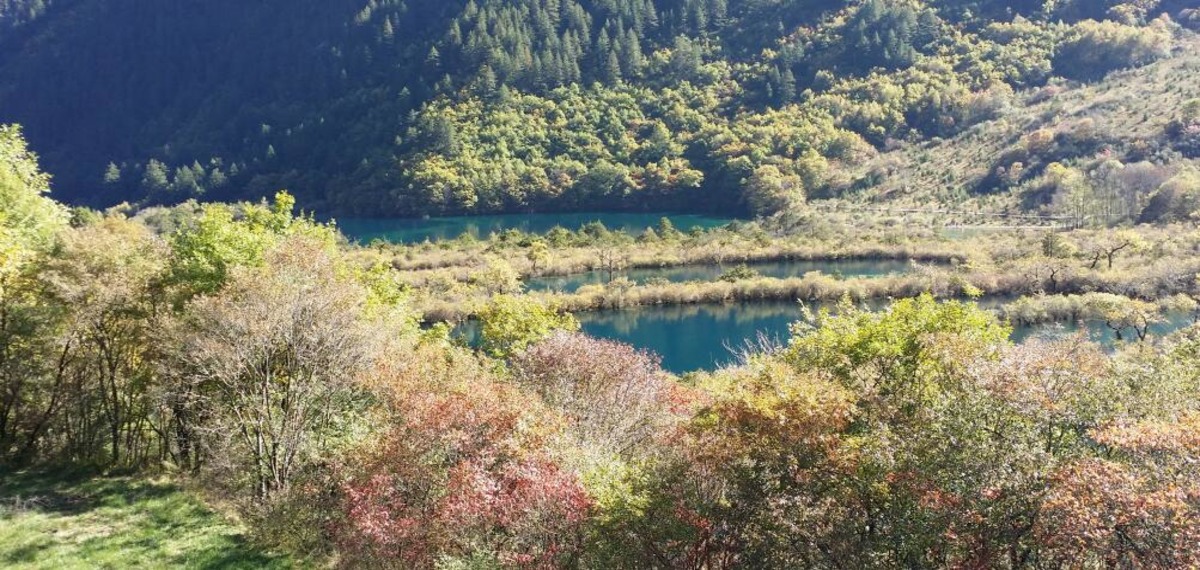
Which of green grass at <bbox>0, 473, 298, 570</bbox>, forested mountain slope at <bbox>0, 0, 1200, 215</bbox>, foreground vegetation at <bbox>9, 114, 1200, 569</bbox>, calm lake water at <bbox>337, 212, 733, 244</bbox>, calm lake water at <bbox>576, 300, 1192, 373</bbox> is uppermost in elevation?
forested mountain slope at <bbox>0, 0, 1200, 215</bbox>

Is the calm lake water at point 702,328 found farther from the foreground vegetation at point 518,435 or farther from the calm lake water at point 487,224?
the calm lake water at point 487,224

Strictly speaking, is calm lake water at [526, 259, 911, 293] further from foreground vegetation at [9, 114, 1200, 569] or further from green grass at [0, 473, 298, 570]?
green grass at [0, 473, 298, 570]

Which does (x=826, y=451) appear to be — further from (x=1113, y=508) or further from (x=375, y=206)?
(x=375, y=206)

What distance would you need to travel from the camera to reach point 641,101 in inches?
6329

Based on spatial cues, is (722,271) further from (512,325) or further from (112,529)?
(112,529)

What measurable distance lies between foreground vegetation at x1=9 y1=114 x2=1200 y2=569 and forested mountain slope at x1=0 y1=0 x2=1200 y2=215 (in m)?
103

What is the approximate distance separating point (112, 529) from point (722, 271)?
66221 millimetres

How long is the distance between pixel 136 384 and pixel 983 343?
837 inches

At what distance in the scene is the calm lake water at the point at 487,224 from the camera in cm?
11662

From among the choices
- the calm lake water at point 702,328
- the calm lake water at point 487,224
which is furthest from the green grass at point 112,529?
the calm lake water at point 487,224

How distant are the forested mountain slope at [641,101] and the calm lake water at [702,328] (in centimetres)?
5679

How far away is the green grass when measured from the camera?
606 inches

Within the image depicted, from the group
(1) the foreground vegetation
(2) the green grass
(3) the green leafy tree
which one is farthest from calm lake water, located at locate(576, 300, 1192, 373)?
(2) the green grass

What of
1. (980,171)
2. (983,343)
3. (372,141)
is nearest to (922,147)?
(980,171)
